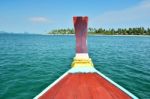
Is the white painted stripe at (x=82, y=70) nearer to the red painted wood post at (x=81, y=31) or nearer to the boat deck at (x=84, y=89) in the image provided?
the boat deck at (x=84, y=89)

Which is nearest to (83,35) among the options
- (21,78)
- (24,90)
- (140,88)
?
(24,90)

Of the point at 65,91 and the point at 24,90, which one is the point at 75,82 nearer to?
the point at 65,91

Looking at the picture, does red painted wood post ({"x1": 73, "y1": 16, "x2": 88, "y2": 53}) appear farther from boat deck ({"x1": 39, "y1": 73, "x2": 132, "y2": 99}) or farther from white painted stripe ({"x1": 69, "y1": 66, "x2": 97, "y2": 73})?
boat deck ({"x1": 39, "y1": 73, "x2": 132, "y2": 99})

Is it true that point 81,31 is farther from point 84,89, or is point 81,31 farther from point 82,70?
point 84,89

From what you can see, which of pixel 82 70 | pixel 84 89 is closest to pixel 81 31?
pixel 82 70

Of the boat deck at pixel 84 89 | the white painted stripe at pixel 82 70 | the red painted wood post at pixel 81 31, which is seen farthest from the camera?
the red painted wood post at pixel 81 31

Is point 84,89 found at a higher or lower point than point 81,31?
lower

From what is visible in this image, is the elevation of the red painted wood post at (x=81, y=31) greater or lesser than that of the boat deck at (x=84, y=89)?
greater

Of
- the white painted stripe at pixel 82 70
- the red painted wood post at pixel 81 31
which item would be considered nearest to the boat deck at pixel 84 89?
the white painted stripe at pixel 82 70

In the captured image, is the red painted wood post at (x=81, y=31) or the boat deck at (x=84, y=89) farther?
the red painted wood post at (x=81, y=31)

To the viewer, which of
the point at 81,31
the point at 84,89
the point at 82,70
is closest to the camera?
the point at 84,89

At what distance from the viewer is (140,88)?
1559 centimetres

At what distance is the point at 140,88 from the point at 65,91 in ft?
32.6

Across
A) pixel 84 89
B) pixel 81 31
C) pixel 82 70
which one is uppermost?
pixel 81 31
